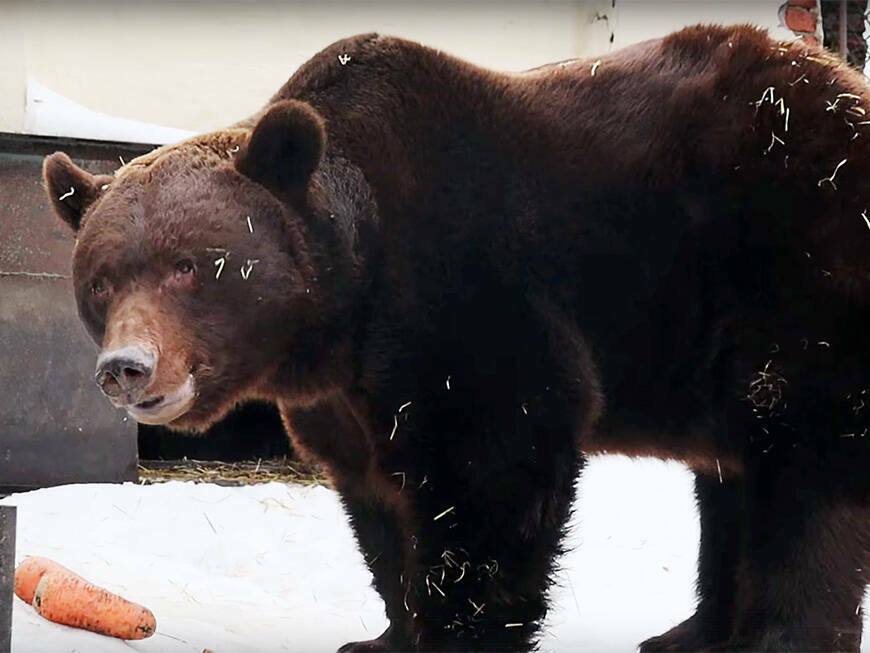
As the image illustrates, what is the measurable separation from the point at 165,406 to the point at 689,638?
2264mm

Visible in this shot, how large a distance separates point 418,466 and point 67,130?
4.52 metres

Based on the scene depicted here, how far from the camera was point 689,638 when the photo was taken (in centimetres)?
522

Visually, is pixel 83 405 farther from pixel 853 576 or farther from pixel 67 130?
pixel 853 576

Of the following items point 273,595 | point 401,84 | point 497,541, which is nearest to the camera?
point 497,541

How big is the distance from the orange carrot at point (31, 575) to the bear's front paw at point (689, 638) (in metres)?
2.18

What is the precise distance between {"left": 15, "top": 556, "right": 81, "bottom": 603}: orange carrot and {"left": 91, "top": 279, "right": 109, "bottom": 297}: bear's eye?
151 cm

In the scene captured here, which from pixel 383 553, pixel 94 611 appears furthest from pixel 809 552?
pixel 94 611

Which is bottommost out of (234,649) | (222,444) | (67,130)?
(222,444)

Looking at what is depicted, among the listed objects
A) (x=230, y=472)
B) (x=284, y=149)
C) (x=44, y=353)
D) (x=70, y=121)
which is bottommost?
(x=230, y=472)

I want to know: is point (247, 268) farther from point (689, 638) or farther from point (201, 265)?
point (689, 638)

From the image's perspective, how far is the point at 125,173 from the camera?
174 inches

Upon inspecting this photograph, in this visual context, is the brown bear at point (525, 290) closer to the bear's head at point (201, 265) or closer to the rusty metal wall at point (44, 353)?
the bear's head at point (201, 265)

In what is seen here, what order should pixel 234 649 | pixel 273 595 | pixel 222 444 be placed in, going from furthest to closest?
pixel 222 444 → pixel 273 595 → pixel 234 649

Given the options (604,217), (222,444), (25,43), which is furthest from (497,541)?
(222,444)
